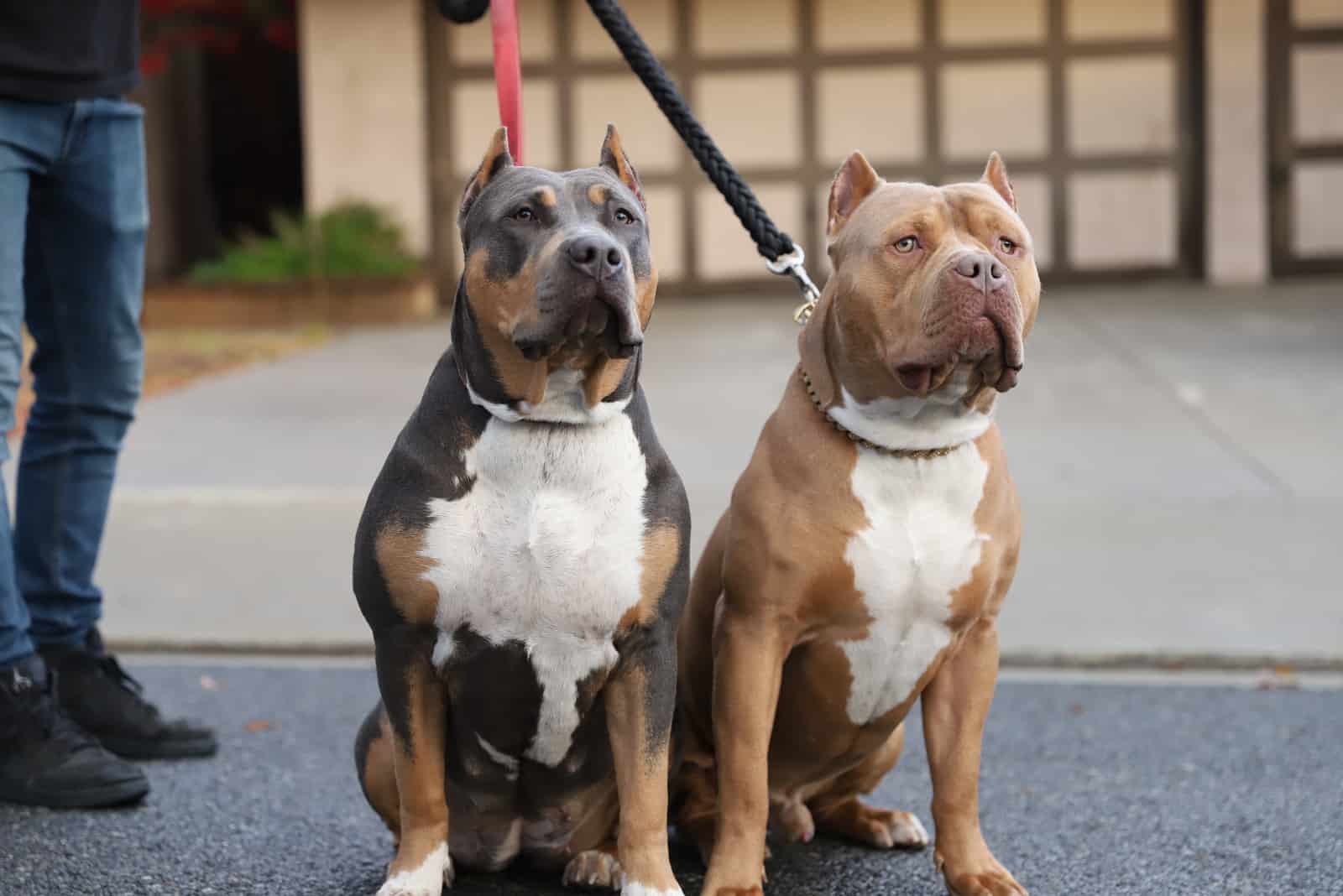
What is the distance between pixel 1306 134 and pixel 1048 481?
8138 mm

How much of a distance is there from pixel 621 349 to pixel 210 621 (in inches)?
124


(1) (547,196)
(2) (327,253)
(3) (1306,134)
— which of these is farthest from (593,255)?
(3) (1306,134)

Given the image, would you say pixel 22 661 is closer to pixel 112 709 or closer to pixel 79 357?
pixel 112 709

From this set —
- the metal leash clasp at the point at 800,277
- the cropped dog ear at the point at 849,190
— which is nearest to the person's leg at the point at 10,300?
the metal leash clasp at the point at 800,277

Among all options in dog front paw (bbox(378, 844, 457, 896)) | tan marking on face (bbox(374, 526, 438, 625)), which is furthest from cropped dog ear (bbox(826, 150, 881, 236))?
dog front paw (bbox(378, 844, 457, 896))

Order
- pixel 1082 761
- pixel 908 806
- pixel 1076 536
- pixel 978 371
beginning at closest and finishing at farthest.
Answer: pixel 978 371 < pixel 908 806 < pixel 1082 761 < pixel 1076 536

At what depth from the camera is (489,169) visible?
2734 mm

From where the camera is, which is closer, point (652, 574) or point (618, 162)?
point (652, 574)

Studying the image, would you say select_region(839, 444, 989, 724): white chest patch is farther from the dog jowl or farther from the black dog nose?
Answer: the black dog nose

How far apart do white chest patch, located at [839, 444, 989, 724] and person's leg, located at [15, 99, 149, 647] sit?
1.86 m

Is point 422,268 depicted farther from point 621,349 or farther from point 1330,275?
point 621,349

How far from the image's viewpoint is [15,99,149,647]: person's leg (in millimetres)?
3660

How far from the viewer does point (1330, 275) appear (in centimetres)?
1357

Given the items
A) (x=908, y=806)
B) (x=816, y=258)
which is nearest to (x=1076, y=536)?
(x=908, y=806)
